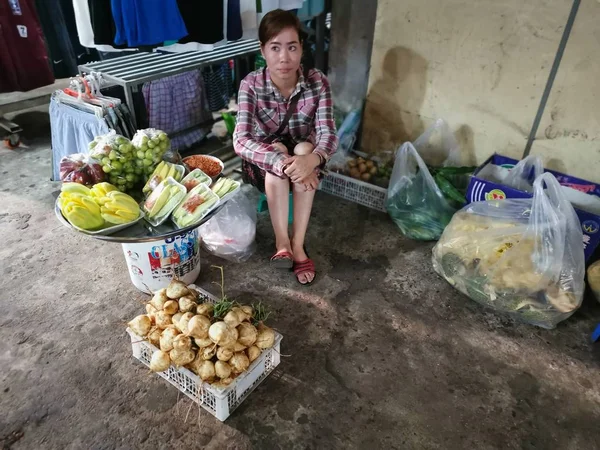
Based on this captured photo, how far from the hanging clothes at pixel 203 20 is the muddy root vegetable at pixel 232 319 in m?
1.92

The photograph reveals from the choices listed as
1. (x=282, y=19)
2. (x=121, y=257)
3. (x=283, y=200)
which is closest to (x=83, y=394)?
(x=121, y=257)

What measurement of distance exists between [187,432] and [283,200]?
1165mm

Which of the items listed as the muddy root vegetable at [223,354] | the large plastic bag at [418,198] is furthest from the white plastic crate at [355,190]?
the muddy root vegetable at [223,354]

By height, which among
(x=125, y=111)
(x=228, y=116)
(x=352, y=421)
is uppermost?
(x=125, y=111)

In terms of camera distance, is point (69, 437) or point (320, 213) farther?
point (320, 213)

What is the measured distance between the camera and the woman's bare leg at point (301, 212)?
7.21 ft

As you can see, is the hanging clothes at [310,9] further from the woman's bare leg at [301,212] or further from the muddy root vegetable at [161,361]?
the muddy root vegetable at [161,361]

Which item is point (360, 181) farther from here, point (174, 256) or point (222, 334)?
point (222, 334)

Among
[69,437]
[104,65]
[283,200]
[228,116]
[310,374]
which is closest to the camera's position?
[69,437]

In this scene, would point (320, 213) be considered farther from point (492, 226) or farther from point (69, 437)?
point (69, 437)

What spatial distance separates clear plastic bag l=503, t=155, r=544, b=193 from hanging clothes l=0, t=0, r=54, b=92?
3.96 meters

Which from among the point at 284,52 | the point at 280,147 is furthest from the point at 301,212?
the point at 284,52

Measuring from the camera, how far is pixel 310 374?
177 cm

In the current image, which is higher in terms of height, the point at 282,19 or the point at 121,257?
the point at 282,19
